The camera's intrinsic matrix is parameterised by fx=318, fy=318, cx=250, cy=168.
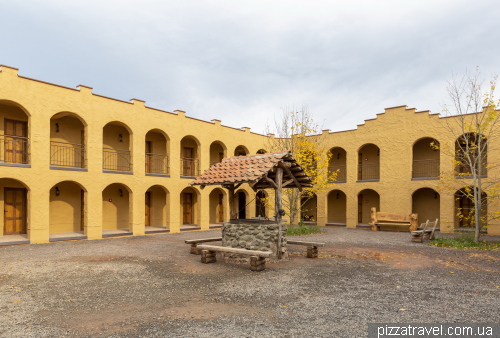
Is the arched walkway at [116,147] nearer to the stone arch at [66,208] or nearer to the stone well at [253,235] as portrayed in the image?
the stone arch at [66,208]

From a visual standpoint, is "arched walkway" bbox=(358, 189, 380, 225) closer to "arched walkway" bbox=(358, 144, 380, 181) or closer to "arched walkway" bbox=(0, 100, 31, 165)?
"arched walkway" bbox=(358, 144, 380, 181)

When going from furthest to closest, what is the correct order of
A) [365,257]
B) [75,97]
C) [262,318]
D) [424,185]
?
1. [424,185]
2. [75,97]
3. [365,257]
4. [262,318]

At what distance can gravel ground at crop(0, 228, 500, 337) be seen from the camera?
14.2ft

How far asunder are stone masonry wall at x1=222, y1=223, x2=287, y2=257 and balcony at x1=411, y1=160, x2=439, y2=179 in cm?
1304

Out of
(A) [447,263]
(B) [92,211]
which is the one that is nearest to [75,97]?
(B) [92,211]

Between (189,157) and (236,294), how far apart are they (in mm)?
14718

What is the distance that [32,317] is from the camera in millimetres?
4676

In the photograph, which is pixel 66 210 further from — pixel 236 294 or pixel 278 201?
pixel 236 294

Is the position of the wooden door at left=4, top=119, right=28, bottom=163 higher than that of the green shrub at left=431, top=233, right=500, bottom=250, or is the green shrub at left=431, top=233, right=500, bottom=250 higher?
the wooden door at left=4, top=119, right=28, bottom=163

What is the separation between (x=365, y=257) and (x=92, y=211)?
37.1 feet

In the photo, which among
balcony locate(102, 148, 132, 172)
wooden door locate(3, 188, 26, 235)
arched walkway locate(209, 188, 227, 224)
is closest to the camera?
wooden door locate(3, 188, 26, 235)

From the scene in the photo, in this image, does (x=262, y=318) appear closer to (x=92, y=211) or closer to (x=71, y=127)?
(x=92, y=211)

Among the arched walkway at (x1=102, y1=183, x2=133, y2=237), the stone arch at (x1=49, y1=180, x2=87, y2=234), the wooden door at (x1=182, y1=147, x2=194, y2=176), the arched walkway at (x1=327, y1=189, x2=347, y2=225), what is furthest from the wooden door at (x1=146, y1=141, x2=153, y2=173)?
the arched walkway at (x1=327, y1=189, x2=347, y2=225)

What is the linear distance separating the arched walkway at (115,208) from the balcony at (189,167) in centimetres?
368
